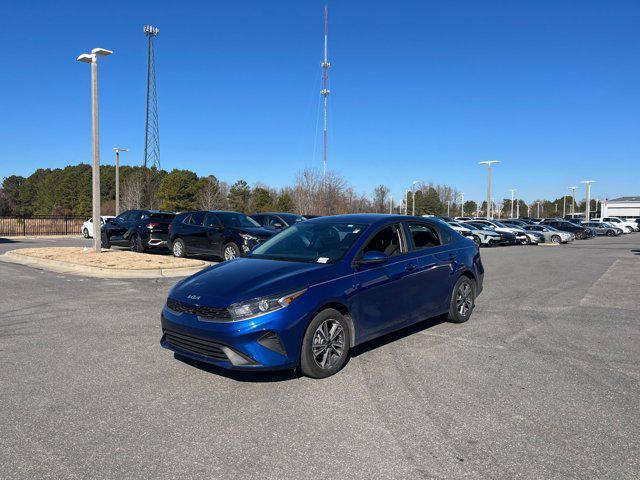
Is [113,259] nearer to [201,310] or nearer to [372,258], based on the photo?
[201,310]

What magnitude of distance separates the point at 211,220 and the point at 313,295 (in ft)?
35.4

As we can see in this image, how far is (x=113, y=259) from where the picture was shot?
14.7 metres

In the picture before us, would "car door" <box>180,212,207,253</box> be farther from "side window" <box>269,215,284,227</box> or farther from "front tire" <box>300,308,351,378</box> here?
"front tire" <box>300,308,351,378</box>

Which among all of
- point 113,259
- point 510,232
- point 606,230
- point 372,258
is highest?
point 372,258

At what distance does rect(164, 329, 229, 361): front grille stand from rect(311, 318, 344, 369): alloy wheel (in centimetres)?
88

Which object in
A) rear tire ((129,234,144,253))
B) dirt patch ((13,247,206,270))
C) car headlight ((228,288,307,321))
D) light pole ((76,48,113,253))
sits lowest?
dirt patch ((13,247,206,270))

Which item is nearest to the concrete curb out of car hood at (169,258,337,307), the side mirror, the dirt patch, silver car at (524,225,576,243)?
the dirt patch

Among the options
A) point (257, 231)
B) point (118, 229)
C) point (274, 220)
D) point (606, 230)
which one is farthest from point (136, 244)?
point (606, 230)

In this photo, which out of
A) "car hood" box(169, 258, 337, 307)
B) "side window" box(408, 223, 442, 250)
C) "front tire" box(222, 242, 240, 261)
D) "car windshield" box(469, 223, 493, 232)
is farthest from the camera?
"car windshield" box(469, 223, 493, 232)

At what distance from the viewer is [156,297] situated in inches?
376

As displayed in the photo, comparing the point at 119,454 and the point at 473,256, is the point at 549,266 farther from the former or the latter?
the point at 119,454

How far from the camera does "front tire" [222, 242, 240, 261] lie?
1415cm

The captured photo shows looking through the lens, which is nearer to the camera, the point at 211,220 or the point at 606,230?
the point at 211,220

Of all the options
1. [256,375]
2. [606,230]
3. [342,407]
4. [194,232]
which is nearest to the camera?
[342,407]
